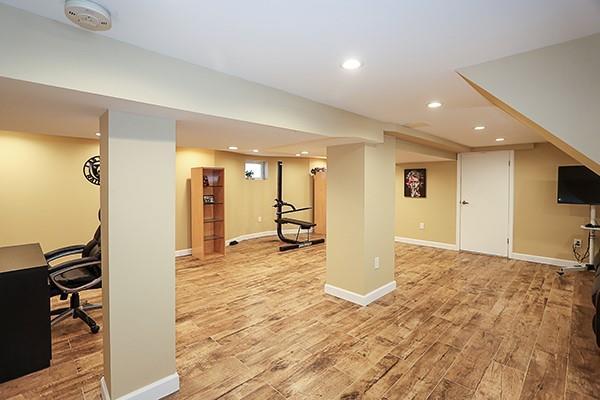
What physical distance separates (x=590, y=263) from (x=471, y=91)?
4.36m

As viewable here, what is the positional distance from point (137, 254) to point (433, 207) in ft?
20.2

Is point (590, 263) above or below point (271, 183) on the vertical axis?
below

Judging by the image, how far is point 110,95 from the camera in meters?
1.50

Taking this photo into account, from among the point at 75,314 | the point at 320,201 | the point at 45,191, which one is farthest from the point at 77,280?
the point at 320,201

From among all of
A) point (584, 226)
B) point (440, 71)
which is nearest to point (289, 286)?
point (440, 71)

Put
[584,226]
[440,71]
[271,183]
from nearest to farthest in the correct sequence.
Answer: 1. [440,71]
2. [584,226]
3. [271,183]

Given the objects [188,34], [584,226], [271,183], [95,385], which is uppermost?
[188,34]

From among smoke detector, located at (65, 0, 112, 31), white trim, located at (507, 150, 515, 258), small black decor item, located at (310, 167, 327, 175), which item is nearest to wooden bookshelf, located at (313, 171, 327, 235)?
small black decor item, located at (310, 167, 327, 175)

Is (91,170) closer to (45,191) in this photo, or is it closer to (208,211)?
(45,191)

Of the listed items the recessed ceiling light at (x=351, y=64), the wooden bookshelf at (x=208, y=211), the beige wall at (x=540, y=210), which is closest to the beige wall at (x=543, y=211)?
the beige wall at (x=540, y=210)

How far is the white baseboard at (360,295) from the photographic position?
351 cm

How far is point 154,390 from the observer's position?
1.98m

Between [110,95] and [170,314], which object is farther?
[170,314]

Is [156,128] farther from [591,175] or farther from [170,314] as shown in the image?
[591,175]
